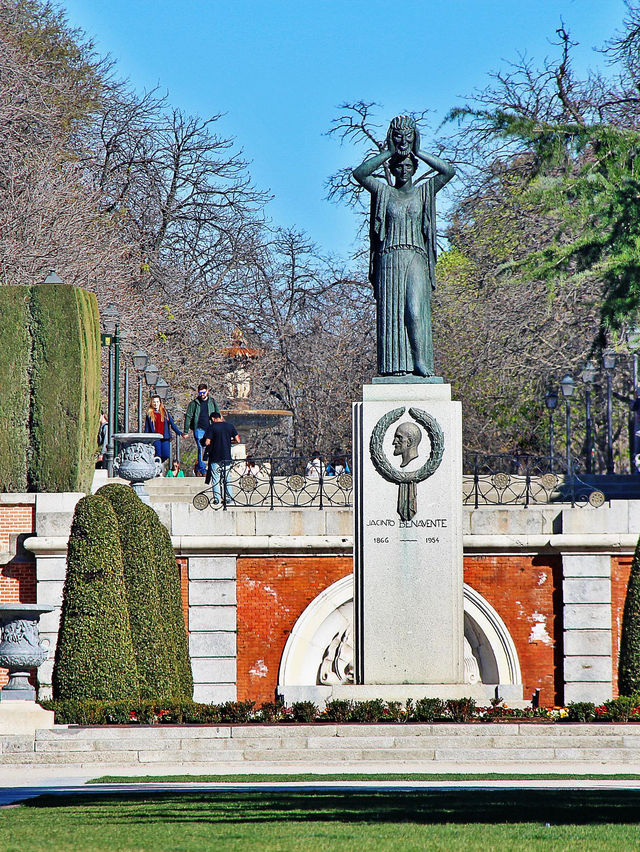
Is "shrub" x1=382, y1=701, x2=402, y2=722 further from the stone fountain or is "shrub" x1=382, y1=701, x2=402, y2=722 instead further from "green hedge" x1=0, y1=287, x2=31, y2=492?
"green hedge" x1=0, y1=287, x2=31, y2=492

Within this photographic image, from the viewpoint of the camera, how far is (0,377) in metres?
23.5

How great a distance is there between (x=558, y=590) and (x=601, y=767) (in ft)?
26.0

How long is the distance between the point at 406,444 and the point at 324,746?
3.46 meters

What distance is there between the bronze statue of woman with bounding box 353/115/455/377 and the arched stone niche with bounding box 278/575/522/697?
5994 millimetres

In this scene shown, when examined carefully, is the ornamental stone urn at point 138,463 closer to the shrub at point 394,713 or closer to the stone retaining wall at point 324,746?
the stone retaining wall at point 324,746

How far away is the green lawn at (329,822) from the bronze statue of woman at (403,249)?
6116 mm

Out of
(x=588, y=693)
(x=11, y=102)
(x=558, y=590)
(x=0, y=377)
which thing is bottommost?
(x=588, y=693)

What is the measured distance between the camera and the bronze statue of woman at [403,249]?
54.7 feet

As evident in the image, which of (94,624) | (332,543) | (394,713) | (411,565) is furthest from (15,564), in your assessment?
(394,713)

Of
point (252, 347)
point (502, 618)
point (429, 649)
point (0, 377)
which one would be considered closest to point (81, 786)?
point (429, 649)

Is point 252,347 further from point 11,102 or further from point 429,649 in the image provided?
point 429,649

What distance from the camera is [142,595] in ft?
62.1

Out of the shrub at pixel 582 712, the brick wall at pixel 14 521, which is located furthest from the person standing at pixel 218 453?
the shrub at pixel 582 712

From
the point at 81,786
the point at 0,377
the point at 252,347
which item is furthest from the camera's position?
the point at 252,347
